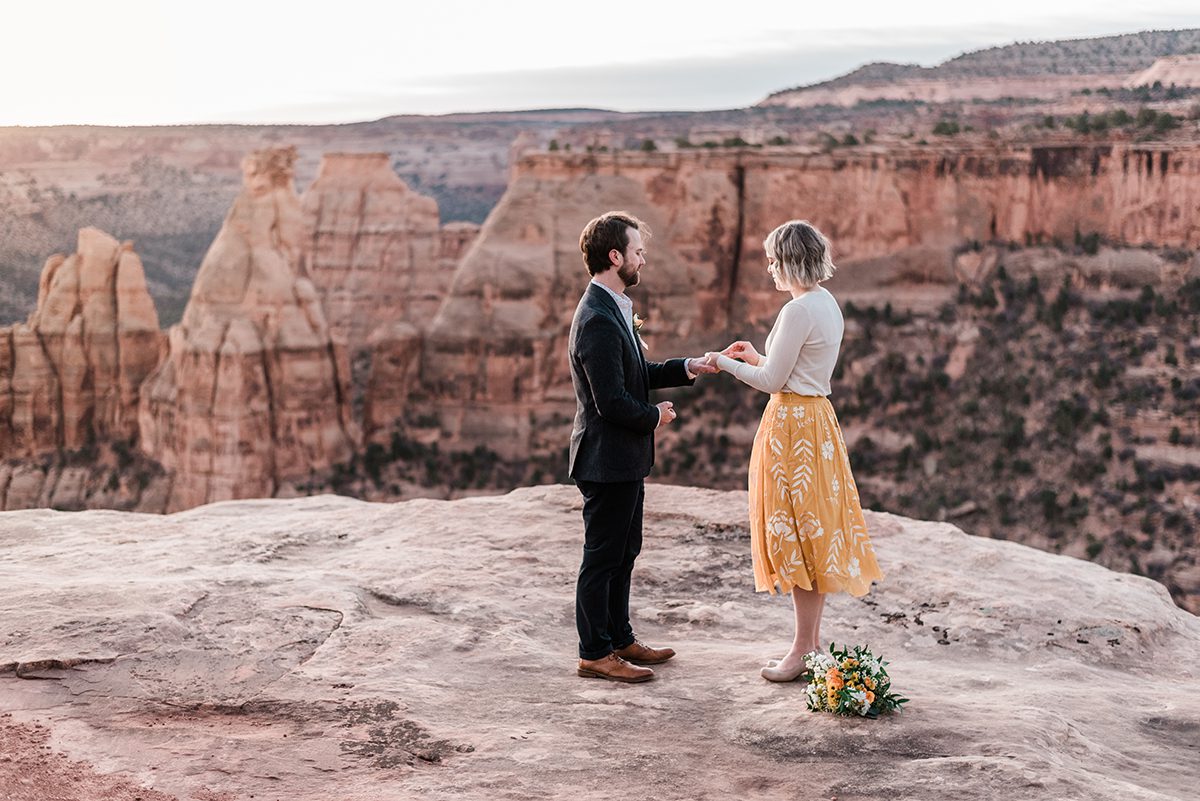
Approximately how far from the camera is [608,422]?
6172mm

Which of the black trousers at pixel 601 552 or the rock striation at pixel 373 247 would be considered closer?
the black trousers at pixel 601 552

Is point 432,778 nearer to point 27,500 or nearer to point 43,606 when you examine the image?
point 43,606

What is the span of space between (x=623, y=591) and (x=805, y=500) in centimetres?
109

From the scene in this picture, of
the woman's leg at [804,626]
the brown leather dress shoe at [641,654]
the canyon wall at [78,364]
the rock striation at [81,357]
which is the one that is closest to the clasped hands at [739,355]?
the woman's leg at [804,626]

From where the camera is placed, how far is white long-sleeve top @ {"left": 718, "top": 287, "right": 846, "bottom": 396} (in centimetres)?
602

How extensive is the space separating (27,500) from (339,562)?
35564 mm

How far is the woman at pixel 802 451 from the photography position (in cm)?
605

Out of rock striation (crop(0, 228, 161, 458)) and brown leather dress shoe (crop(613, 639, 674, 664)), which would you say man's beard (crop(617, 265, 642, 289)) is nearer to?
brown leather dress shoe (crop(613, 639, 674, 664))

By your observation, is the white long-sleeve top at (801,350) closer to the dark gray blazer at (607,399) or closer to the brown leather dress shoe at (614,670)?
the dark gray blazer at (607,399)

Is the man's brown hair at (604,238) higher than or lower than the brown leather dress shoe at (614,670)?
higher

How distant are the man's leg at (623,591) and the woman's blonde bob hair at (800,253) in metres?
1.32

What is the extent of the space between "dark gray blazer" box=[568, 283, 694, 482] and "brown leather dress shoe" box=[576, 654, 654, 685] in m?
0.89

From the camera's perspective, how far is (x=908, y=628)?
25.8ft

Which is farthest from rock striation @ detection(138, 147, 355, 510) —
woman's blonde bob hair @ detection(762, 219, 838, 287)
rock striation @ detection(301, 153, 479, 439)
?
woman's blonde bob hair @ detection(762, 219, 838, 287)
